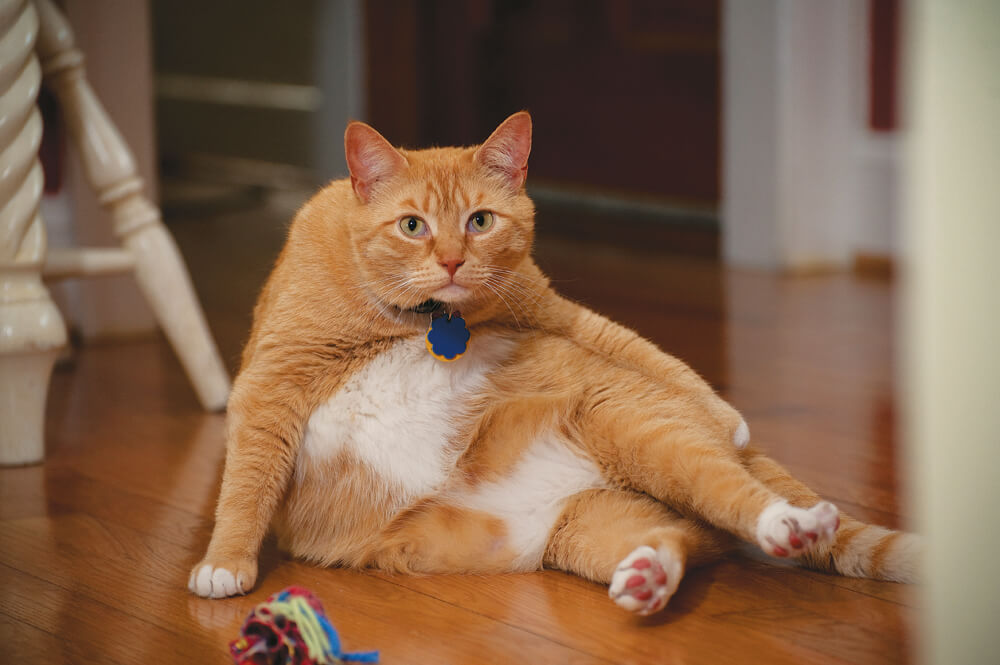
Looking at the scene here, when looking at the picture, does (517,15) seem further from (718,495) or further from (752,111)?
(718,495)

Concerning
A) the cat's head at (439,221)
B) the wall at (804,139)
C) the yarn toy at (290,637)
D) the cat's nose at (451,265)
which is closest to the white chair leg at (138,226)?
the cat's head at (439,221)

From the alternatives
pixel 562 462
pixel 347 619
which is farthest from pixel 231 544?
pixel 562 462

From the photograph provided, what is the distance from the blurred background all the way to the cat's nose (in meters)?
0.51

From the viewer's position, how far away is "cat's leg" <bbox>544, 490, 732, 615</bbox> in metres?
1.16

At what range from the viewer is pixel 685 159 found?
386cm

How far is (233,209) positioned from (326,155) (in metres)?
0.42

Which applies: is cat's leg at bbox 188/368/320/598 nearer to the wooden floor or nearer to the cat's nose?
the wooden floor

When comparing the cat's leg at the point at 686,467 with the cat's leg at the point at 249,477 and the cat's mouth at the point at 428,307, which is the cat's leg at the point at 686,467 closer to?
the cat's mouth at the point at 428,307

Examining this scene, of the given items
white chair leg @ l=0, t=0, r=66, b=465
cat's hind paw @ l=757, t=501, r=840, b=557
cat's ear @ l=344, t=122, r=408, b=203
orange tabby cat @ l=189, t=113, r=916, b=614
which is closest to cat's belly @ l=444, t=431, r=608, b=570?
orange tabby cat @ l=189, t=113, r=916, b=614

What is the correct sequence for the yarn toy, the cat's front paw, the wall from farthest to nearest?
the wall → the cat's front paw → the yarn toy

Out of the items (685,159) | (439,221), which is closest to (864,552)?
(439,221)

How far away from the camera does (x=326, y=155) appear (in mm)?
4582

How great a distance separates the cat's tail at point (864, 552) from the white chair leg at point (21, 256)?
1.08m

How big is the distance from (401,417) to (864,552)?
0.53m
